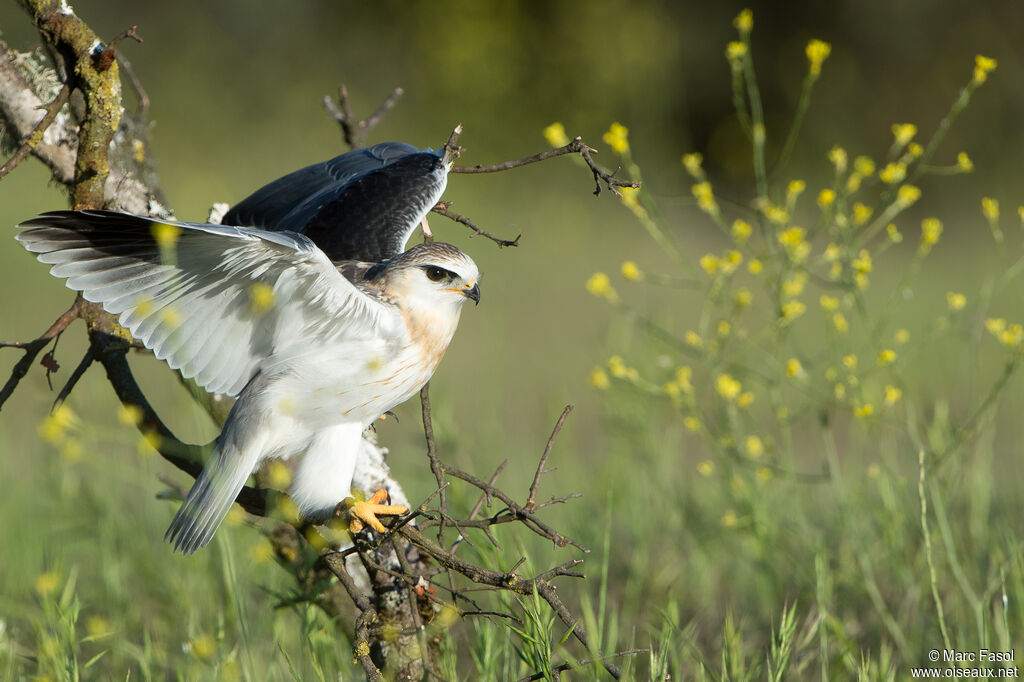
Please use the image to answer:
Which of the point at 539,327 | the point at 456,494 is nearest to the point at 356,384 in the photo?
the point at 456,494

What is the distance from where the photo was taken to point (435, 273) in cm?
264

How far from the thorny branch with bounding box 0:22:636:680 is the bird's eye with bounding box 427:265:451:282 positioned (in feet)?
0.48

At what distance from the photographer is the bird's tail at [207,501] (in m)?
2.40

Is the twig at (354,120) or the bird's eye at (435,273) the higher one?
the twig at (354,120)

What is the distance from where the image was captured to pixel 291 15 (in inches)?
563

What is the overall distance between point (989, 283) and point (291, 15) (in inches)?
507

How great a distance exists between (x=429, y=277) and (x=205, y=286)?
0.59 metres

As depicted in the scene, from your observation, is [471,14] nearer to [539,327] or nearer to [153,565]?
[539,327]

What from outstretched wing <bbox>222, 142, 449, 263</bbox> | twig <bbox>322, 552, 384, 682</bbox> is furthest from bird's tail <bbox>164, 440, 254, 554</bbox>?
outstretched wing <bbox>222, 142, 449, 263</bbox>

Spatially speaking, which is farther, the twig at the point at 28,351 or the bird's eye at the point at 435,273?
the bird's eye at the point at 435,273

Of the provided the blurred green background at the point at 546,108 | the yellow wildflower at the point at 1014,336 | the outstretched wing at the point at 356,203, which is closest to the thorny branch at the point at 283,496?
the outstretched wing at the point at 356,203

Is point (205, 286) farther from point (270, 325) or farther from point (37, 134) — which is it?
point (37, 134)

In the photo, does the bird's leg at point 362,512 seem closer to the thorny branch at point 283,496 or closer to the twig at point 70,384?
the thorny branch at point 283,496

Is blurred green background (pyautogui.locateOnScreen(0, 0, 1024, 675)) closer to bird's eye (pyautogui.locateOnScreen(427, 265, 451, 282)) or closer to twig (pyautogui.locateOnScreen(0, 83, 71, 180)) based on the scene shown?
bird's eye (pyautogui.locateOnScreen(427, 265, 451, 282))
